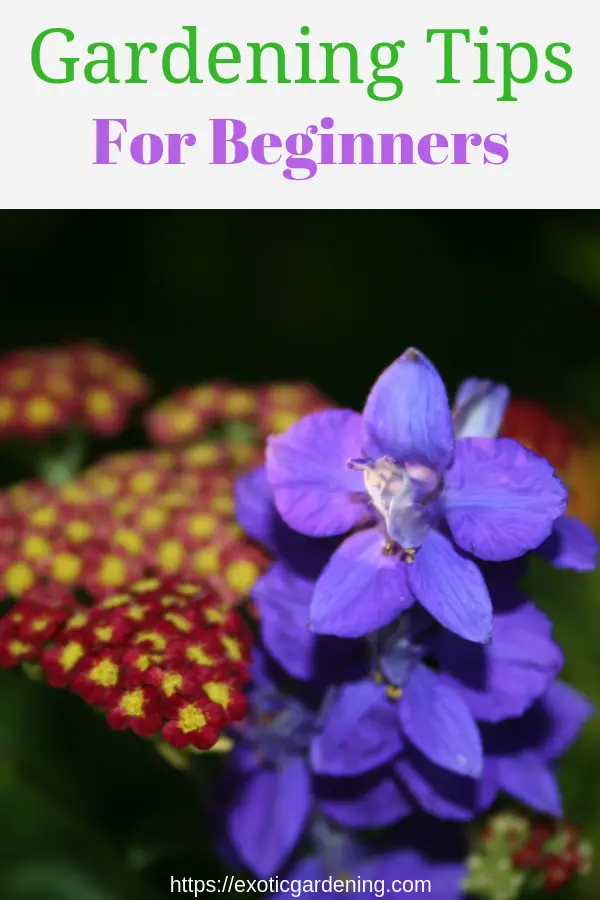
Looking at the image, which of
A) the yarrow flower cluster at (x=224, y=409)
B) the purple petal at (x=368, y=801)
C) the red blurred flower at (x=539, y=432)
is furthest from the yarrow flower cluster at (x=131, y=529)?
the red blurred flower at (x=539, y=432)

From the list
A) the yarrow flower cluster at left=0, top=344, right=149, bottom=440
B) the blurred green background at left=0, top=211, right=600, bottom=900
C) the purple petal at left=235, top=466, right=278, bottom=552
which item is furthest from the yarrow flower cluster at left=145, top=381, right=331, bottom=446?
the blurred green background at left=0, top=211, right=600, bottom=900

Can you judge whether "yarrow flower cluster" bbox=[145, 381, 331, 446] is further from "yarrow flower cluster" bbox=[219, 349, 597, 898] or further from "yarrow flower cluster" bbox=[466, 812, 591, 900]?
"yarrow flower cluster" bbox=[466, 812, 591, 900]

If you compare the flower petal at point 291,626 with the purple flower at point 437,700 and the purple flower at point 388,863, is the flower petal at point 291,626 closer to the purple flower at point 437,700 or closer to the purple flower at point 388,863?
the purple flower at point 437,700

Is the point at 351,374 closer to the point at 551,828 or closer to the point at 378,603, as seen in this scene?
the point at 551,828

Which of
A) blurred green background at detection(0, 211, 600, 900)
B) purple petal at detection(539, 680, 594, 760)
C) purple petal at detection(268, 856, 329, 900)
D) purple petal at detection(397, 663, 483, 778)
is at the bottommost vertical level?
purple petal at detection(268, 856, 329, 900)

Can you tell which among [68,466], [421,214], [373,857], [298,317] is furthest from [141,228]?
[373,857]
